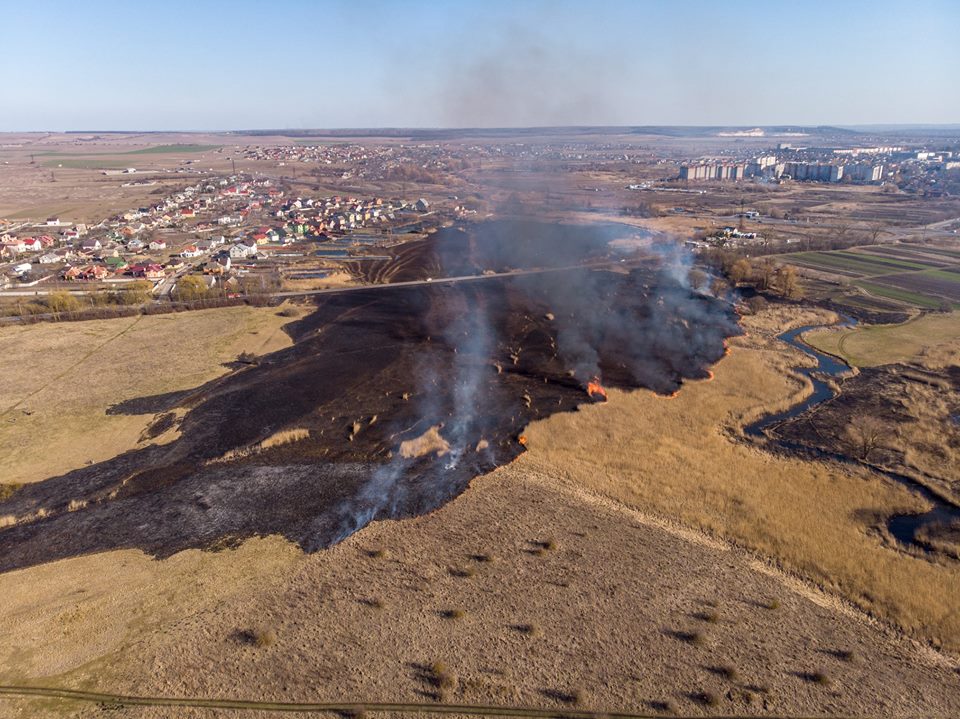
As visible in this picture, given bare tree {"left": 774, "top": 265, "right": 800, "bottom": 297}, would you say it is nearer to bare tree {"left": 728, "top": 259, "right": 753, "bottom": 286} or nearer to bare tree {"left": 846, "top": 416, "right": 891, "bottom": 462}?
bare tree {"left": 728, "top": 259, "right": 753, "bottom": 286}

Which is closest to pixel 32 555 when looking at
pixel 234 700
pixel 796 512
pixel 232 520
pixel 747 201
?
pixel 232 520

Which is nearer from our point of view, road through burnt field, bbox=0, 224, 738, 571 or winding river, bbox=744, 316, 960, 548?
road through burnt field, bbox=0, 224, 738, 571

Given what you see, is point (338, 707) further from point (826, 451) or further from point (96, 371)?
point (96, 371)

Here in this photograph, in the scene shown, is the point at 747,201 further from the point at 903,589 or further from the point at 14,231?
the point at 14,231

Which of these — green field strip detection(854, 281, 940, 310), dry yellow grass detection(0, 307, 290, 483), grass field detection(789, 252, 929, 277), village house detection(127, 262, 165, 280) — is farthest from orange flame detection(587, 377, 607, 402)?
village house detection(127, 262, 165, 280)

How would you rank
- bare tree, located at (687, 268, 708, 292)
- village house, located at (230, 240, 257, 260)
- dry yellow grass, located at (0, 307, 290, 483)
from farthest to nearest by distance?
village house, located at (230, 240, 257, 260) < bare tree, located at (687, 268, 708, 292) < dry yellow grass, located at (0, 307, 290, 483)

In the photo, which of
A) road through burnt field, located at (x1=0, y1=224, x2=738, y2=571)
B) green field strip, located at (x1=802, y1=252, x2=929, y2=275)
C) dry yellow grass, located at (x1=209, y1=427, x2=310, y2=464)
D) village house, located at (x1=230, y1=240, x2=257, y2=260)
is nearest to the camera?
road through burnt field, located at (x1=0, y1=224, x2=738, y2=571)

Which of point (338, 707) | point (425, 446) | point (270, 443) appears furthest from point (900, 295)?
point (338, 707)

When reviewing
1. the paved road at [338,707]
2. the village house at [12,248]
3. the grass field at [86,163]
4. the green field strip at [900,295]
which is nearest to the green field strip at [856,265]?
the green field strip at [900,295]
